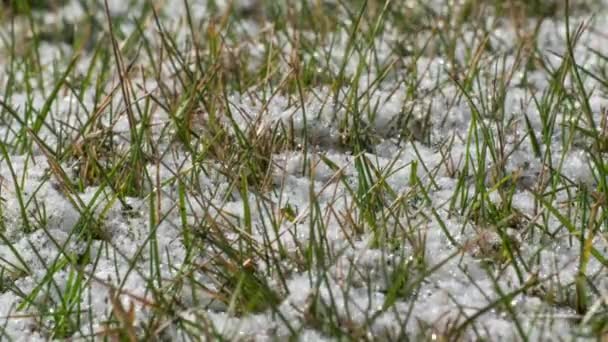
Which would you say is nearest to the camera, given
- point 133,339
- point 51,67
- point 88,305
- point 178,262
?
point 133,339

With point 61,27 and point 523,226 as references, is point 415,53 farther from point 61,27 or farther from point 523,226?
point 61,27

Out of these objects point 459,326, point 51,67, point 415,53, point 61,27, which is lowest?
point 459,326

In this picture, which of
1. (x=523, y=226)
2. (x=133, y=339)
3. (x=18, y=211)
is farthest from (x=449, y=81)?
(x=133, y=339)

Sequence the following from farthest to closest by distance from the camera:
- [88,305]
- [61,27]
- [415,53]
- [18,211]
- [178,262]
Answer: [61,27] → [415,53] → [18,211] → [178,262] → [88,305]

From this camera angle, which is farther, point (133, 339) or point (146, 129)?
point (146, 129)

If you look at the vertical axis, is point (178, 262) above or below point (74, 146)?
below

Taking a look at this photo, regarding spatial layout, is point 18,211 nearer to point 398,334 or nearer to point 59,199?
point 59,199

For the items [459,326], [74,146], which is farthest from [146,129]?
[459,326]
